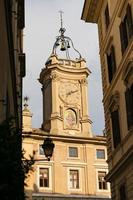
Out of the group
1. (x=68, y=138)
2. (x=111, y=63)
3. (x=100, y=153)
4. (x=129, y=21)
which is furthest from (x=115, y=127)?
(x=100, y=153)

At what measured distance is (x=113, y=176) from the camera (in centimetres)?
2016

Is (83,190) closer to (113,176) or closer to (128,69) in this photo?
(113,176)

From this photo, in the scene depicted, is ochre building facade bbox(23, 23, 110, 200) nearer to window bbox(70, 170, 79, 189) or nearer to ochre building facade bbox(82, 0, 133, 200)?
window bbox(70, 170, 79, 189)

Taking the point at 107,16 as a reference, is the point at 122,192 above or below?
below

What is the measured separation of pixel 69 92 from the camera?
51.8m

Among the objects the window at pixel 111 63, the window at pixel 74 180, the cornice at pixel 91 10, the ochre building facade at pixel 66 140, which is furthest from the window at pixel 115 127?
the window at pixel 74 180

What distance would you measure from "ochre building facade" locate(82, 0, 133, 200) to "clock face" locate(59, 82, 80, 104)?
27.0 m

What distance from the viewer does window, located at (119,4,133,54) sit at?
1836 cm

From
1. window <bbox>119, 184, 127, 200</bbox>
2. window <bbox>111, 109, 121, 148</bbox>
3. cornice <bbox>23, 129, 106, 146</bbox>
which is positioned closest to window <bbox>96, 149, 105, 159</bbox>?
cornice <bbox>23, 129, 106, 146</bbox>

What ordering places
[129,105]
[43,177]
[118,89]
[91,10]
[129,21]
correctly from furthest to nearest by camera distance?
[43,177] < [91,10] < [118,89] < [129,21] < [129,105]

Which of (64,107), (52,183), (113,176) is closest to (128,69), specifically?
(113,176)

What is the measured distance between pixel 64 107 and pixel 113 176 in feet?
101

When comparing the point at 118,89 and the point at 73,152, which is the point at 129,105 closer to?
the point at 118,89

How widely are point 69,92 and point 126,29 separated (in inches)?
1289
